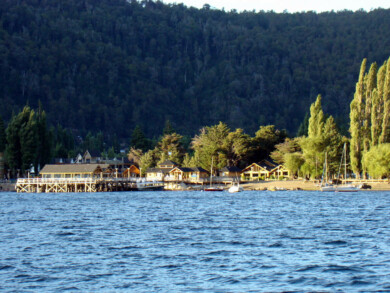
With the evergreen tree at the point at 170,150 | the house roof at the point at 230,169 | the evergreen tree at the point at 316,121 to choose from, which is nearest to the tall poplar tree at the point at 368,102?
the evergreen tree at the point at 316,121

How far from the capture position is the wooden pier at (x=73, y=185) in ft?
406

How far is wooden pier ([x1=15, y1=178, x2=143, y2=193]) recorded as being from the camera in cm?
12388

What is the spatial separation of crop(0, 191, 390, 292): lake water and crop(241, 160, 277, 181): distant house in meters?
74.9

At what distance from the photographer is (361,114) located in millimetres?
104062

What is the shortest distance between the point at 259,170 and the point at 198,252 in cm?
10279

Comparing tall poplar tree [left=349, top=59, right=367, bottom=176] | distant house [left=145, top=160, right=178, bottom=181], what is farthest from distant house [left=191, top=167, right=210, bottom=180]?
tall poplar tree [left=349, top=59, right=367, bottom=176]

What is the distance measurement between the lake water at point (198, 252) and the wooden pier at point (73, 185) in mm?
61207

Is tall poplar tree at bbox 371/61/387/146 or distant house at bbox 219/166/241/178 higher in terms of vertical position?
tall poplar tree at bbox 371/61/387/146

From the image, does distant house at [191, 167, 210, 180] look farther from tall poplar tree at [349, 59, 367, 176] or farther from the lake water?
the lake water

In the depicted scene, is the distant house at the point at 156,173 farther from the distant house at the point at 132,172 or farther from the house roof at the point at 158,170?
the distant house at the point at 132,172

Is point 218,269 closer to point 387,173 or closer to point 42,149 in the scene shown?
point 387,173

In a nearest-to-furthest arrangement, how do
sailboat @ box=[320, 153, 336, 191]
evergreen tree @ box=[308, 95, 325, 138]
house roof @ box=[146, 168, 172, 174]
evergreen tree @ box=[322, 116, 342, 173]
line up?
sailboat @ box=[320, 153, 336, 191], evergreen tree @ box=[322, 116, 342, 173], evergreen tree @ box=[308, 95, 325, 138], house roof @ box=[146, 168, 172, 174]

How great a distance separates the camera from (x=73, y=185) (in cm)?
12875

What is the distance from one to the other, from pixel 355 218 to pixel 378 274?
91.2 feet
